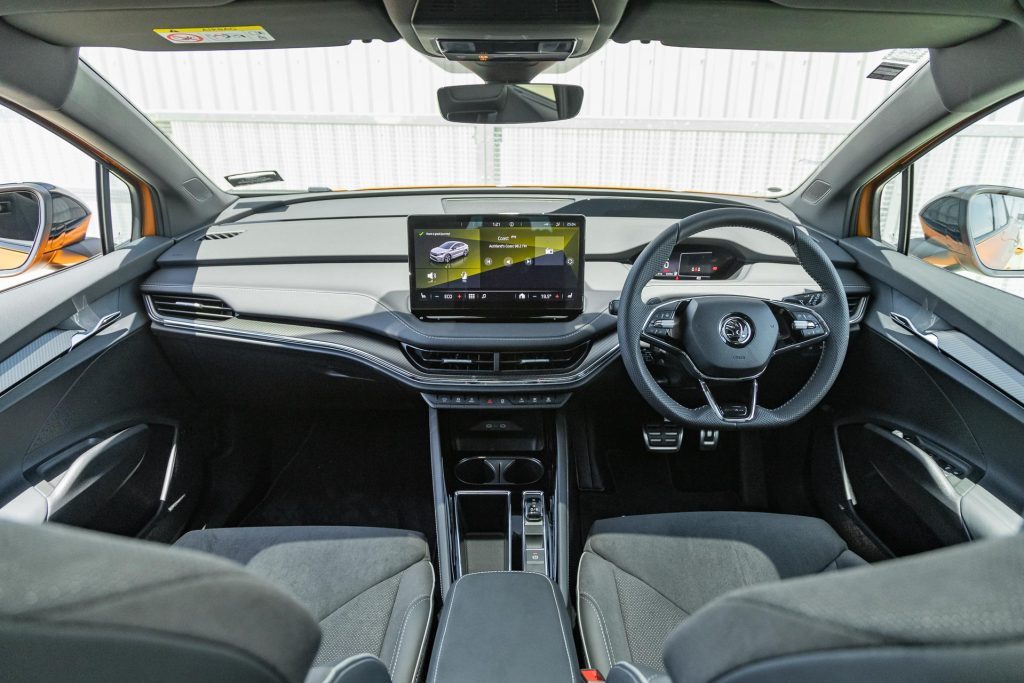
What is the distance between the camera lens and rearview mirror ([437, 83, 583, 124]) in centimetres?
216

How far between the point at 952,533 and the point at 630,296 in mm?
1187

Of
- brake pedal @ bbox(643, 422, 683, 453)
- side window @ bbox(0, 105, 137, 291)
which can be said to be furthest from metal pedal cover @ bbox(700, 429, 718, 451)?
side window @ bbox(0, 105, 137, 291)

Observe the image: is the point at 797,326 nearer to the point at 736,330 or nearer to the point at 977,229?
the point at 736,330

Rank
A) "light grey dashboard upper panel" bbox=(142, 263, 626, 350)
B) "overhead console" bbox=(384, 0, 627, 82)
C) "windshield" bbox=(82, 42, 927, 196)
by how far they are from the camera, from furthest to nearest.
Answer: "windshield" bbox=(82, 42, 927, 196) → "light grey dashboard upper panel" bbox=(142, 263, 626, 350) → "overhead console" bbox=(384, 0, 627, 82)

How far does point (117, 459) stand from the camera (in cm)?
203

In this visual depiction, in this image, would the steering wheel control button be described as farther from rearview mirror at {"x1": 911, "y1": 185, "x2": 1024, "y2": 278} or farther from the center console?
rearview mirror at {"x1": 911, "y1": 185, "x2": 1024, "y2": 278}

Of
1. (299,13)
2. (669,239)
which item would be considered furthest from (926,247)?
(299,13)

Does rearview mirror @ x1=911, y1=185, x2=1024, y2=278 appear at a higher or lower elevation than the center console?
higher

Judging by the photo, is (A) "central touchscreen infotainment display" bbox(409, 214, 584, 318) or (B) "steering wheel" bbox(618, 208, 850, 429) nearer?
(B) "steering wheel" bbox(618, 208, 850, 429)

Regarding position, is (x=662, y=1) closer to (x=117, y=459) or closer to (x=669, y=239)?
(x=669, y=239)

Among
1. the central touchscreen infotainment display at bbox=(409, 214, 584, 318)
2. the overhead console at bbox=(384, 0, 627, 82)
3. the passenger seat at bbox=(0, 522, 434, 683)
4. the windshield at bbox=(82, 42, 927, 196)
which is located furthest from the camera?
the windshield at bbox=(82, 42, 927, 196)

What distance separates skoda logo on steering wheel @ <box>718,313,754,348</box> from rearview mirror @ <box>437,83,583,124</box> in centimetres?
99

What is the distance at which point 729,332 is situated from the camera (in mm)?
1792

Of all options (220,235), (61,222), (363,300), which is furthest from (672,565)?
(61,222)
